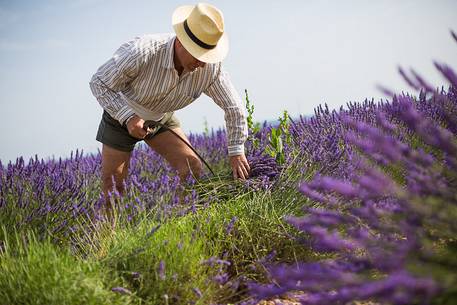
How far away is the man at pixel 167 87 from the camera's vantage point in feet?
9.03

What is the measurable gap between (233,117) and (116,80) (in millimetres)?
828

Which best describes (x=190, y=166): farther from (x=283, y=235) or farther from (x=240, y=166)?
(x=283, y=235)

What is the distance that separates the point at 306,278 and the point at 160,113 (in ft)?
8.14

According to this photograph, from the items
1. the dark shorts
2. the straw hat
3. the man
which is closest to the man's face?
the man

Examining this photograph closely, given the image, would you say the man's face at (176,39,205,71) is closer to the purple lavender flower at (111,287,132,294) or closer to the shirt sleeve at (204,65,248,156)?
the shirt sleeve at (204,65,248,156)

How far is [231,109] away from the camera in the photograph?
3.12 meters

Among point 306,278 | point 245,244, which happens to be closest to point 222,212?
point 245,244

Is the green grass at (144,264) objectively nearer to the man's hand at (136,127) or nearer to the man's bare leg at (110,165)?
the man's hand at (136,127)

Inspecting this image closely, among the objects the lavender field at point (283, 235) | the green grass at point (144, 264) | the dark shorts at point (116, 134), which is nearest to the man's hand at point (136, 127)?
the lavender field at point (283, 235)

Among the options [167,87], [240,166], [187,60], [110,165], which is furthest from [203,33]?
[110,165]

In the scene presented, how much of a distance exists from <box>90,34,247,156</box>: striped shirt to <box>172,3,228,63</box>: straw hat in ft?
0.73

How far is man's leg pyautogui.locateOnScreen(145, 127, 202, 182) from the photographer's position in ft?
11.1

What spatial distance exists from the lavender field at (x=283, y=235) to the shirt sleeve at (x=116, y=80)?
57 cm

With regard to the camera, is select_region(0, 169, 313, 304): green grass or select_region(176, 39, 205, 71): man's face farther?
select_region(176, 39, 205, 71): man's face
